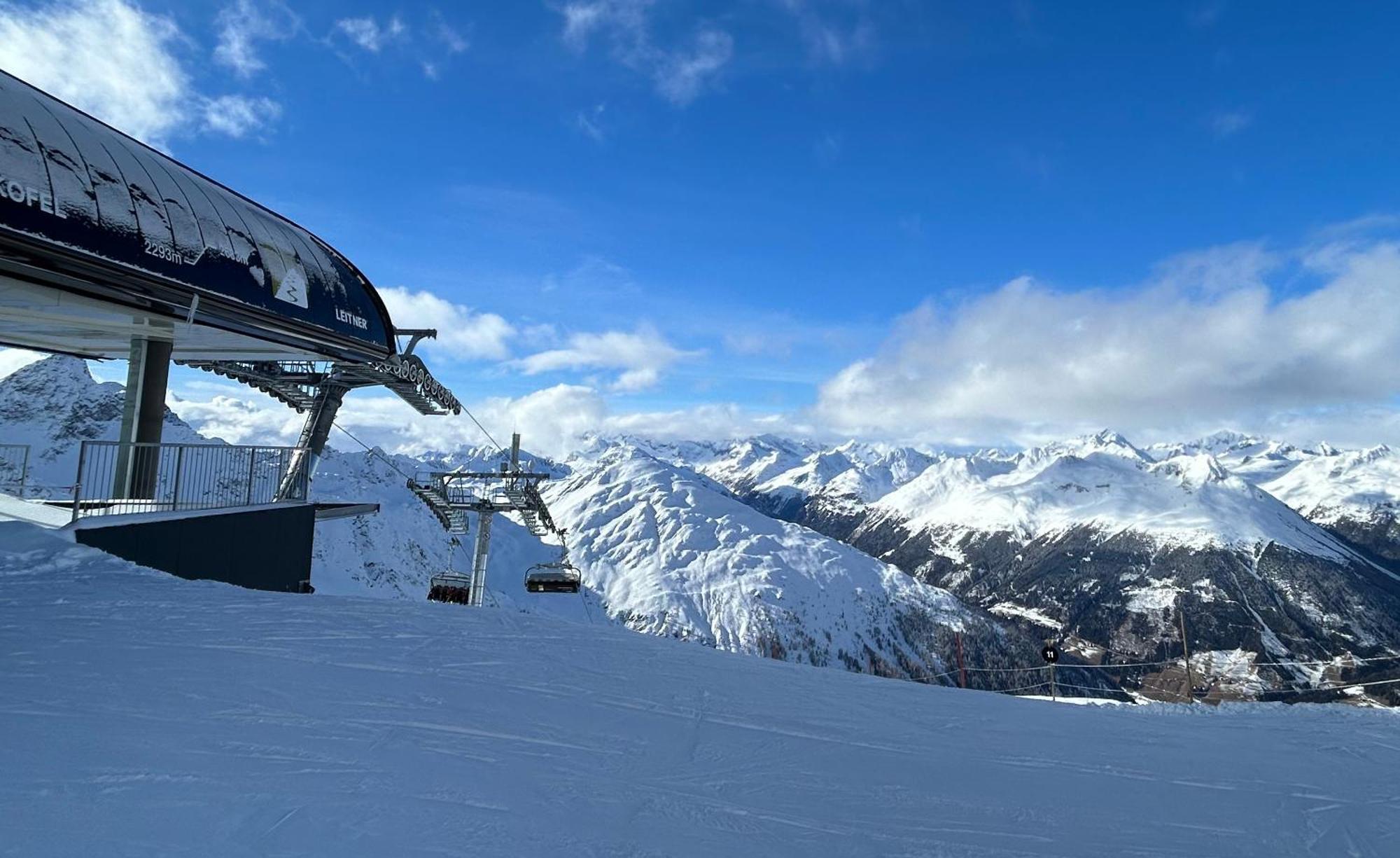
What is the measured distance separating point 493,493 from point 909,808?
2404 centimetres

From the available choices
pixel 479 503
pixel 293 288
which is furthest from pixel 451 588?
pixel 293 288

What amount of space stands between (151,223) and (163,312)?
5.74ft

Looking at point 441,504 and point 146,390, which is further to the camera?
point 441,504

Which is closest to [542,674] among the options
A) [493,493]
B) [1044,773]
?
[1044,773]

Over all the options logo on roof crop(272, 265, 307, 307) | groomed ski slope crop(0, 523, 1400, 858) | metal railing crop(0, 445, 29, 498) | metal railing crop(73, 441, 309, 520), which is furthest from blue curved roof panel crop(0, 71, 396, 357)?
groomed ski slope crop(0, 523, 1400, 858)

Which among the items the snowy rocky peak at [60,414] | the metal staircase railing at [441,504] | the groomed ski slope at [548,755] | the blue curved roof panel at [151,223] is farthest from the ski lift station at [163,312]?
the snowy rocky peak at [60,414]

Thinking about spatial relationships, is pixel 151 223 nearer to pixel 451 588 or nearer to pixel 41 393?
pixel 451 588

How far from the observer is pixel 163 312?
13977 millimetres

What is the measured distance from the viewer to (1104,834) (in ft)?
17.0

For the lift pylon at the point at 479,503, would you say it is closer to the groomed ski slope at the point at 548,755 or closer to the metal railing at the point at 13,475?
the metal railing at the point at 13,475

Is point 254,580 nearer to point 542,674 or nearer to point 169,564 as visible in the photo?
point 169,564

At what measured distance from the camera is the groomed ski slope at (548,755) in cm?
423

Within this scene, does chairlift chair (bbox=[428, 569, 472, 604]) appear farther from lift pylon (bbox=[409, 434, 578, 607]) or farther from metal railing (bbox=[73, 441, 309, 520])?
metal railing (bbox=[73, 441, 309, 520])

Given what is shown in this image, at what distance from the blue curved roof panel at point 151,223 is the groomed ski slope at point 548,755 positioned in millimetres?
5462
